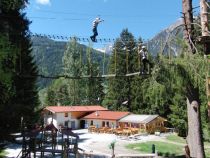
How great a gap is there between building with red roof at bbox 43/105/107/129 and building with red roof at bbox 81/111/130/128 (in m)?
1.39

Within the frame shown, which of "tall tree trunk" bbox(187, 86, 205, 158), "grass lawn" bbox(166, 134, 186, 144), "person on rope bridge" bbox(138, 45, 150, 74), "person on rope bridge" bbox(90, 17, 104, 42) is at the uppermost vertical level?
"person on rope bridge" bbox(90, 17, 104, 42)

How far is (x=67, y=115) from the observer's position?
194 feet

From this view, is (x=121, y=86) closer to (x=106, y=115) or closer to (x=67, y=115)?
(x=106, y=115)

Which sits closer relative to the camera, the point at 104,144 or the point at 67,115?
the point at 104,144

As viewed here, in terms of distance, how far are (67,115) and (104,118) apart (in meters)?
6.37

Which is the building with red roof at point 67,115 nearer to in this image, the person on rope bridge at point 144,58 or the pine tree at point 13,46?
the pine tree at point 13,46

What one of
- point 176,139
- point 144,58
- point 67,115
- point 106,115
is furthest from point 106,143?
point 144,58

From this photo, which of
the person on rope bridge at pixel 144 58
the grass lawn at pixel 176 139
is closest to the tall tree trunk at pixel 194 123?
the person on rope bridge at pixel 144 58

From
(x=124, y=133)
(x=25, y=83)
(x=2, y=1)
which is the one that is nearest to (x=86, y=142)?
(x=124, y=133)

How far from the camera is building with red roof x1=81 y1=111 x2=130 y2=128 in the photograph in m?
56.7

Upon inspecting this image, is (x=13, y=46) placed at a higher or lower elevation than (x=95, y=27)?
lower

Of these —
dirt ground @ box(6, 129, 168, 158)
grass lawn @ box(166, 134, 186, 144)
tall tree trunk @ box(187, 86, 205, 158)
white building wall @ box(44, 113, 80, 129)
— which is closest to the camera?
tall tree trunk @ box(187, 86, 205, 158)

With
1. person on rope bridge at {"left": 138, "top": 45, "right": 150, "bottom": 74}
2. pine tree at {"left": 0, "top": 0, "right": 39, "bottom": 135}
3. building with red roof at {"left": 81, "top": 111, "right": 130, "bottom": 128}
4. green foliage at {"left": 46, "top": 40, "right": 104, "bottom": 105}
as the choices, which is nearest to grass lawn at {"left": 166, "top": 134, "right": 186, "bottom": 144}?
building with red roof at {"left": 81, "top": 111, "right": 130, "bottom": 128}

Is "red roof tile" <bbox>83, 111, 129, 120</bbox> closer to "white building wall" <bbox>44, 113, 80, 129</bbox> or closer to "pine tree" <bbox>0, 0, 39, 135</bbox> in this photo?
"white building wall" <bbox>44, 113, 80, 129</bbox>
